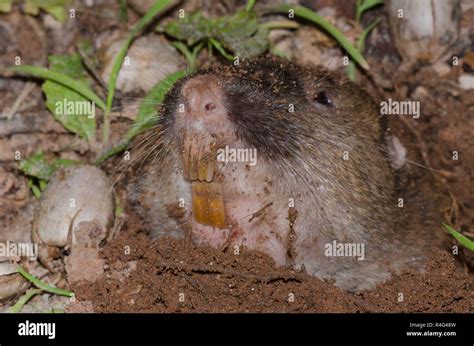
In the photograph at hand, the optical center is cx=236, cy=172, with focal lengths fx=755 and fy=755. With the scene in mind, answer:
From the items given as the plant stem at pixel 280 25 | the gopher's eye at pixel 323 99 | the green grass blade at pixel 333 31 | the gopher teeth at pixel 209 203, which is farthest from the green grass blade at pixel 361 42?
the gopher teeth at pixel 209 203

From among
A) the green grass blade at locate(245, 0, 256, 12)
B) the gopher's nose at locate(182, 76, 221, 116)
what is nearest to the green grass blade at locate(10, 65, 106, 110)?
the green grass blade at locate(245, 0, 256, 12)

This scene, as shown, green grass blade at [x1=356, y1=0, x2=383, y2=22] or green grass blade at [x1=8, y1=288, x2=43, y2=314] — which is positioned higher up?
green grass blade at [x1=356, y1=0, x2=383, y2=22]

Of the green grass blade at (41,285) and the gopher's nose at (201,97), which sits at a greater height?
the gopher's nose at (201,97)

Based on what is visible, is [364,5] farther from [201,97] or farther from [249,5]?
[201,97]

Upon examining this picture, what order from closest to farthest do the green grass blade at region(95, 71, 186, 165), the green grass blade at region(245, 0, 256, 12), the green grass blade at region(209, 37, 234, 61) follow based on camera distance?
the green grass blade at region(95, 71, 186, 165), the green grass blade at region(209, 37, 234, 61), the green grass blade at region(245, 0, 256, 12)

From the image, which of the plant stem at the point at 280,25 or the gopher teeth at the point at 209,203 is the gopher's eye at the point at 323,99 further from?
the plant stem at the point at 280,25

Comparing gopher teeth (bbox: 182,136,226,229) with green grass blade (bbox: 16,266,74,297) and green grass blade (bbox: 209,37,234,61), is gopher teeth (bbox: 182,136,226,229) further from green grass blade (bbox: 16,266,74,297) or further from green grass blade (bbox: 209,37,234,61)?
green grass blade (bbox: 209,37,234,61)
